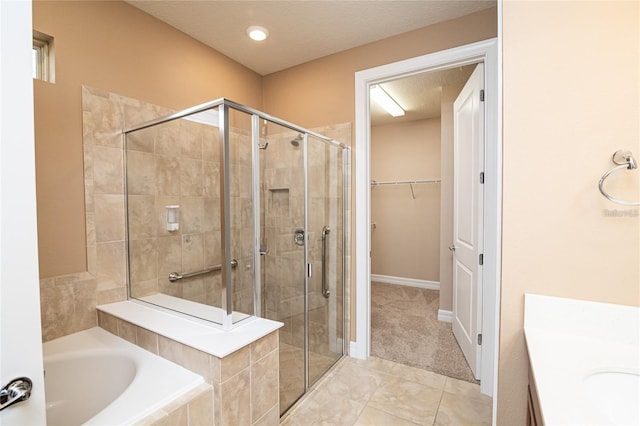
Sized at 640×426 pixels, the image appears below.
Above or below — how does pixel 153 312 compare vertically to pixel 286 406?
above

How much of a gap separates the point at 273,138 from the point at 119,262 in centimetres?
133

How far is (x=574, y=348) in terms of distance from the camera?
0.99 metres

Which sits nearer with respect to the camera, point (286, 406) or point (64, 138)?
point (64, 138)

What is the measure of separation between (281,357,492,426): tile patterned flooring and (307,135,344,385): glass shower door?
0.68 feet

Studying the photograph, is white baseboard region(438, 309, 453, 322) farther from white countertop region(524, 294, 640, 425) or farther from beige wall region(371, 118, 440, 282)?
white countertop region(524, 294, 640, 425)

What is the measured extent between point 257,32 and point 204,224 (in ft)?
5.08

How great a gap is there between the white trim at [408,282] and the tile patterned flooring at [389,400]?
240 cm

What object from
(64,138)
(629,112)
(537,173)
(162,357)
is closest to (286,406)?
(162,357)

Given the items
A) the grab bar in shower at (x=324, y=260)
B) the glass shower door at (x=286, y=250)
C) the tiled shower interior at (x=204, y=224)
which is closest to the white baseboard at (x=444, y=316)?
the tiled shower interior at (x=204, y=224)

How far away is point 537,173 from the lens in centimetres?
114

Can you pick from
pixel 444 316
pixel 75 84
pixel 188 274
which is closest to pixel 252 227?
pixel 188 274

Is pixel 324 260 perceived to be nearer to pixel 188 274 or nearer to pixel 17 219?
pixel 188 274

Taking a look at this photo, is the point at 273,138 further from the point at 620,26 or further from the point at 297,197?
the point at 620,26

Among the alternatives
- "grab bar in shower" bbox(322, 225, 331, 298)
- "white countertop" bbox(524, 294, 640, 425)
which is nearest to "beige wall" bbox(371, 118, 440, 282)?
"grab bar in shower" bbox(322, 225, 331, 298)
